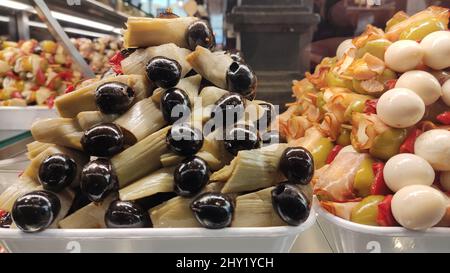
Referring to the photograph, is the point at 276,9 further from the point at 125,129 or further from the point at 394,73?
the point at 125,129

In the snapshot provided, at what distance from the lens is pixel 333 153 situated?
0.96m

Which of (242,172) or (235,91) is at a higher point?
(235,91)

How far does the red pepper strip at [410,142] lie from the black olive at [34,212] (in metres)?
0.61

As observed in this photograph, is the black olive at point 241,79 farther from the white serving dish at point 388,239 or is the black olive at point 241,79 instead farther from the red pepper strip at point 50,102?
the red pepper strip at point 50,102

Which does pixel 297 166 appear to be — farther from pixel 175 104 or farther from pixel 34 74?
pixel 34 74

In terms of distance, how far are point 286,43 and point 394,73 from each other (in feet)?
2.37

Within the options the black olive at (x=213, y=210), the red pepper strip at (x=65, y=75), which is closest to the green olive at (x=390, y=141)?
the black olive at (x=213, y=210)

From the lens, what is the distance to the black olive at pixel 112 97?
0.72m

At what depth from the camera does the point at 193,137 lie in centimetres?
68

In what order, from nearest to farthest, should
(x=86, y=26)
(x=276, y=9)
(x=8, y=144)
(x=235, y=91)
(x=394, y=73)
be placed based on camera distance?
(x=235, y=91)
(x=394, y=73)
(x=8, y=144)
(x=276, y=9)
(x=86, y=26)

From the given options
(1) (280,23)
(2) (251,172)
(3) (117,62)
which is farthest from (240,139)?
(1) (280,23)

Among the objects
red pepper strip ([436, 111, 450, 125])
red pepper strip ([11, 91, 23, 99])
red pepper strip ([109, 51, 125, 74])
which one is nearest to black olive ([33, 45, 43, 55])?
red pepper strip ([11, 91, 23, 99])

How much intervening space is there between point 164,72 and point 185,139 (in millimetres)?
128
